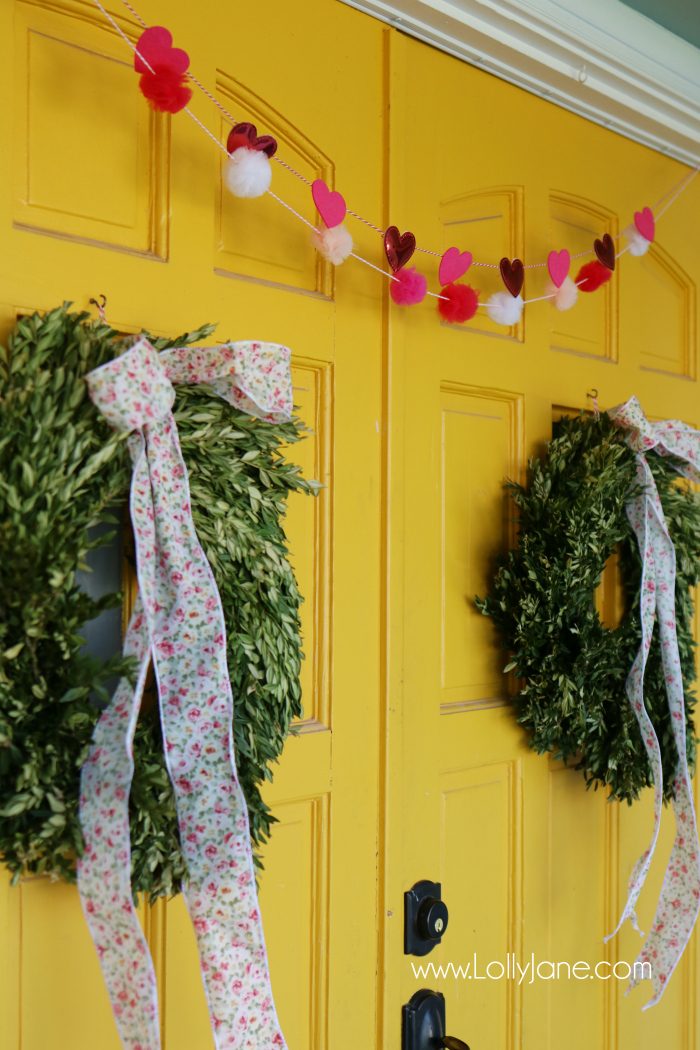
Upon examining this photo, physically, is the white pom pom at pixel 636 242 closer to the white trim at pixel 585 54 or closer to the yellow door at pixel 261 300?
the white trim at pixel 585 54

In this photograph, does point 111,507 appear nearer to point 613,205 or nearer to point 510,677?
point 510,677

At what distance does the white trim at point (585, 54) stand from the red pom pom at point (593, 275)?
30 cm

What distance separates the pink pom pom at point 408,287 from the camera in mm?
1284

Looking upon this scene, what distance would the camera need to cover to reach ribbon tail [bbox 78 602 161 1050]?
883mm

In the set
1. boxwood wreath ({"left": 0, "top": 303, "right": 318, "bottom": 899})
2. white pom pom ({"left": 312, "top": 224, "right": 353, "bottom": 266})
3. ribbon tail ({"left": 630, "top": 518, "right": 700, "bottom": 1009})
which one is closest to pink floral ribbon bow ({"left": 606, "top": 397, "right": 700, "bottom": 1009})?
ribbon tail ({"left": 630, "top": 518, "right": 700, "bottom": 1009})

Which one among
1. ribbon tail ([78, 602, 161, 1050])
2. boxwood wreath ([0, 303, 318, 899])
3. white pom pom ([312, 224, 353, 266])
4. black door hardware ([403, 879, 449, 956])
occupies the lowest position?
black door hardware ([403, 879, 449, 956])

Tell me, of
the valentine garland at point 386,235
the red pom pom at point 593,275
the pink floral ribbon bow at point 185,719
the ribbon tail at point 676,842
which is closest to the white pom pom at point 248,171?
the valentine garland at point 386,235

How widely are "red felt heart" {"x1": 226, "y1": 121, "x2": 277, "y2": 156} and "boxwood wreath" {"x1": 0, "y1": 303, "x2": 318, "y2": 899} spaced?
22 cm

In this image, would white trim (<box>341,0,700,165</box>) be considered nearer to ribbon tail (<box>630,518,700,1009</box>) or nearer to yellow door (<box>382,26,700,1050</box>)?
yellow door (<box>382,26,700,1050</box>)

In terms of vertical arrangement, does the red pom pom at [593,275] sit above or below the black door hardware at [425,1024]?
above

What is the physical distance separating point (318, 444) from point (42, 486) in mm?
485

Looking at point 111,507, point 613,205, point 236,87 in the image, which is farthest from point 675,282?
point 111,507

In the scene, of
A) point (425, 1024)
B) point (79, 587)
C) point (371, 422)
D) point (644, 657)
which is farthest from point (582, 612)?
point (79, 587)

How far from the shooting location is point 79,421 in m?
0.93
